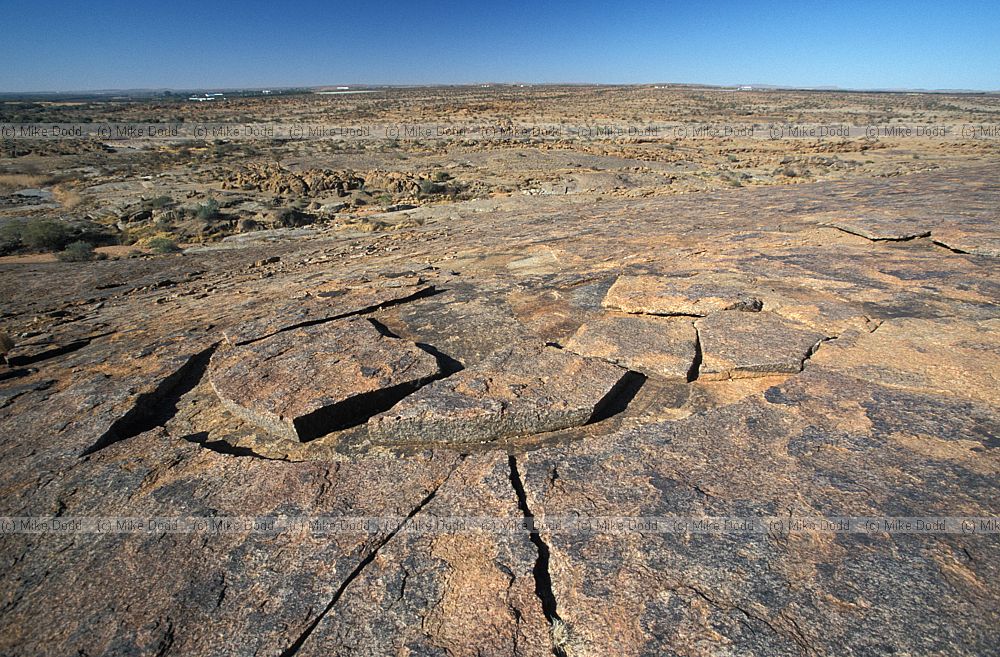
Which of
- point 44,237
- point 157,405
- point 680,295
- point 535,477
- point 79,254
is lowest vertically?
point 79,254

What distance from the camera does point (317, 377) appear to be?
230 centimetres

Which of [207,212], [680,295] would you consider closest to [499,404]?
[680,295]

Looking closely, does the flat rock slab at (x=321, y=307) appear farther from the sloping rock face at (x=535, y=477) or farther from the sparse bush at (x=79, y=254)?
the sparse bush at (x=79, y=254)

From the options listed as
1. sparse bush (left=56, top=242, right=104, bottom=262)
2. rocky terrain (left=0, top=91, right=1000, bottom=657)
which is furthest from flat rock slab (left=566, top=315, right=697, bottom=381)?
sparse bush (left=56, top=242, right=104, bottom=262)

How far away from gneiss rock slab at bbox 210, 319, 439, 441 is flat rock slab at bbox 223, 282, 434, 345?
24 centimetres

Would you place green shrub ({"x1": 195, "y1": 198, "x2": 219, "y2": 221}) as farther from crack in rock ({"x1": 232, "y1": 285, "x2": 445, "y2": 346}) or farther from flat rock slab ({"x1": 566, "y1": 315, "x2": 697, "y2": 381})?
flat rock slab ({"x1": 566, "y1": 315, "x2": 697, "y2": 381})

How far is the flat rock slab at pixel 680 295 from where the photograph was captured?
9.26 ft

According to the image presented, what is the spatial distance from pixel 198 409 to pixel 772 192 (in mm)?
7171

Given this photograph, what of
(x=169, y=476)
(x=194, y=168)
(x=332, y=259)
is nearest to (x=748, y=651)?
(x=169, y=476)

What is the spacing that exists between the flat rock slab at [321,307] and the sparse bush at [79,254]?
6838mm

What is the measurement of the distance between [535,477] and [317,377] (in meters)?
1.17

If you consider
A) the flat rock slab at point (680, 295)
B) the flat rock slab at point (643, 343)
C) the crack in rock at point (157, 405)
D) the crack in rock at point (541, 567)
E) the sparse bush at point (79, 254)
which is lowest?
the sparse bush at point (79, 254)

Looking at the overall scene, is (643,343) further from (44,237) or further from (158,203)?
(158,203)

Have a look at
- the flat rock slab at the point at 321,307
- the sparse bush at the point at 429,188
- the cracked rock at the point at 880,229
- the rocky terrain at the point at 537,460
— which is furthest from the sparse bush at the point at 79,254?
the cracked rock at the point at 880,229
